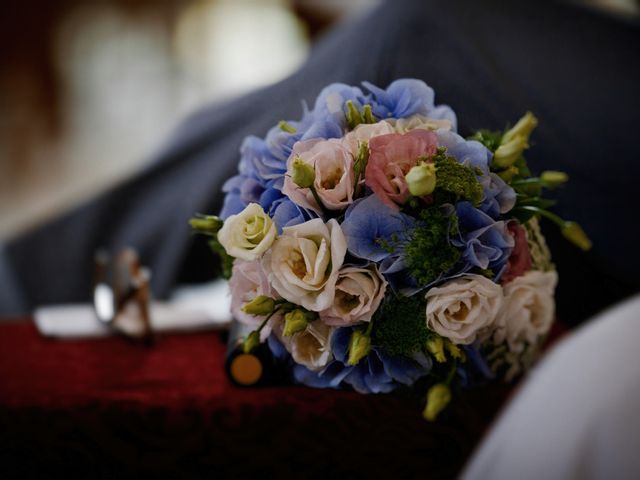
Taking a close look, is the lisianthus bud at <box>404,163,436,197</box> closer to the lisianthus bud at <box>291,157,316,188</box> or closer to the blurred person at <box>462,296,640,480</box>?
the lisianthus bud at <box>291,157,316,188</box>

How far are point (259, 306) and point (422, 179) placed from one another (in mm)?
174

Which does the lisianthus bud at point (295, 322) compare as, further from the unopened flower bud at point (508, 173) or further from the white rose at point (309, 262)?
the unopened flower bud at point (508, 173)

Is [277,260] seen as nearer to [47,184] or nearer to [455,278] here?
[455,278]

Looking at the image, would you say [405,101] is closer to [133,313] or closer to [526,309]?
[526,309]

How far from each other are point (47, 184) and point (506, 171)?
2780 millimetres

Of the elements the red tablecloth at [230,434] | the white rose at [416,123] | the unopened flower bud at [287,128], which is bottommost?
the red tablecloth at [230,434]

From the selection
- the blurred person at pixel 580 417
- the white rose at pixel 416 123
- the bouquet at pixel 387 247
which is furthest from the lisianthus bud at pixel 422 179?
the blurred person at pixel 580 417

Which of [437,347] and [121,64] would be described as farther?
[121,64]

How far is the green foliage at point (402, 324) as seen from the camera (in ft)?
1.94

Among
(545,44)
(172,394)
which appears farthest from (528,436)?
(545,44)

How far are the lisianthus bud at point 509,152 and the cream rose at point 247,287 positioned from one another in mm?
232

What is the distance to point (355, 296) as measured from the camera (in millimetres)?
591

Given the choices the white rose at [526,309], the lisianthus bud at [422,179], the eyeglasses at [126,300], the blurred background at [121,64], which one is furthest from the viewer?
the blurred background at [121,64]

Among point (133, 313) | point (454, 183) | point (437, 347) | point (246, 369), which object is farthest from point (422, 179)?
point (133, 313)
